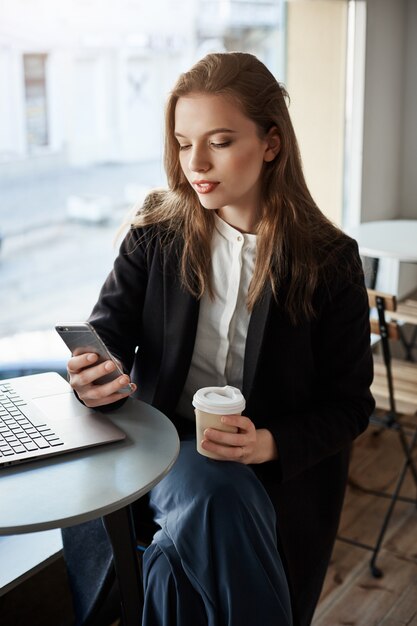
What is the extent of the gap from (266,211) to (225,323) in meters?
0.25

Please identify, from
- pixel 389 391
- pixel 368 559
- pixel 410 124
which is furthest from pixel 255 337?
pixel 410 124

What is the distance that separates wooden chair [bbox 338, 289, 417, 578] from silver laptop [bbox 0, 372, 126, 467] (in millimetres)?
1191

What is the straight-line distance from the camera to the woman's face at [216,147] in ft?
4.94

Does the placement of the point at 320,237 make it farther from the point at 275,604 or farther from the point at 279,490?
the point at 275,604

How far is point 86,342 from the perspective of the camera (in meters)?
1.38

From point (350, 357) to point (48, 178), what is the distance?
1.61 metres

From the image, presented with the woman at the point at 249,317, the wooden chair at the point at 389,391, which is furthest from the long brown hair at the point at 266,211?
the wooden chair at the point at 389,391

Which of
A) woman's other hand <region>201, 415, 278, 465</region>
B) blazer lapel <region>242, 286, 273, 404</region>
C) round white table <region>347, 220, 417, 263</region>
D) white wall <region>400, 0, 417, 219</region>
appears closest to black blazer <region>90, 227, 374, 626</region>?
blazer lapel <region>242, 286, 273, 404</region>

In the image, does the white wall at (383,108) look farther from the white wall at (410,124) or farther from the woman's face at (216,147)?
the woman's face at (216,147)

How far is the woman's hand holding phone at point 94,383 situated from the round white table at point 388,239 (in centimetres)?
156

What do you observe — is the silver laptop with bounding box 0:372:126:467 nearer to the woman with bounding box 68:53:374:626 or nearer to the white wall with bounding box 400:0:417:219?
the woman with bounding box 68:53:374:626

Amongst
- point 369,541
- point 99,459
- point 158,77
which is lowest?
point 369,541

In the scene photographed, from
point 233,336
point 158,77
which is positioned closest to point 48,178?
point 158,77

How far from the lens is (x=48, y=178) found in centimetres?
287
